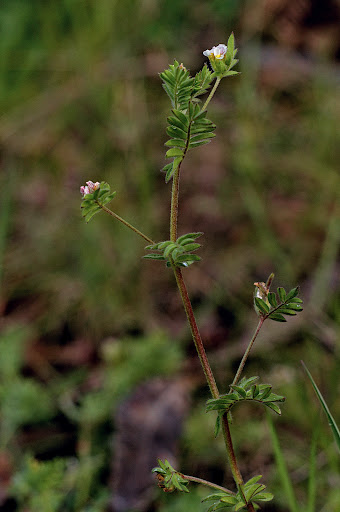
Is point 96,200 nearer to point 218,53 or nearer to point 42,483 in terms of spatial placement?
point 218,53

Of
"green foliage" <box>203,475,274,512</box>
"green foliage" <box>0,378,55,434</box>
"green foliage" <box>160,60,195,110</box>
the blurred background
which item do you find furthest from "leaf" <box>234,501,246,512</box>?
"green foliage" <box>0,378,55,434</box>

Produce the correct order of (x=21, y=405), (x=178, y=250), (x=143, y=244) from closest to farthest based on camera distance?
(x=178, y=250), (x=21, y=405), (x=143, y=244)

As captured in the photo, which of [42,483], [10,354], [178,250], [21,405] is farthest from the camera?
[10,354]

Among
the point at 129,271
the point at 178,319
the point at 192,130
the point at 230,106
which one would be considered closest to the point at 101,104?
the point at 230,106

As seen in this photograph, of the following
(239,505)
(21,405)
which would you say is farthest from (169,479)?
(21,405)

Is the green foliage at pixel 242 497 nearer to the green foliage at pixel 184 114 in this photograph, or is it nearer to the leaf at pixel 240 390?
the leaf at pixel 240 390

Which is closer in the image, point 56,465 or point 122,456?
point 56,465

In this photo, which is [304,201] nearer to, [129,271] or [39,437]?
[129,271]
